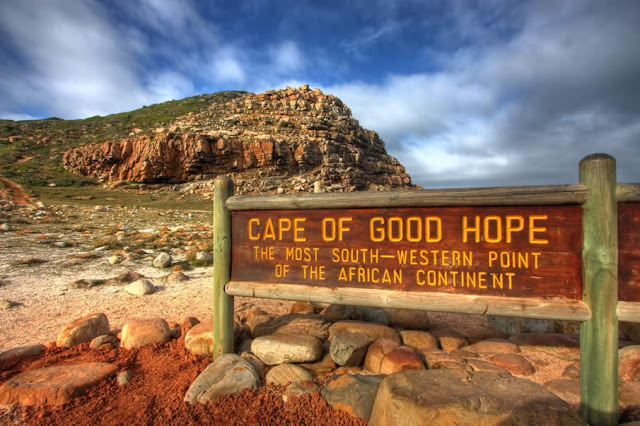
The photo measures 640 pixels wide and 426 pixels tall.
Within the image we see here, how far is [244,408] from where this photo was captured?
2707 millimetres

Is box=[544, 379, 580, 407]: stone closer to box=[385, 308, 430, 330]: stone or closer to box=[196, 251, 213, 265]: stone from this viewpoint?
box=[385, 308, 430, 330]: stone

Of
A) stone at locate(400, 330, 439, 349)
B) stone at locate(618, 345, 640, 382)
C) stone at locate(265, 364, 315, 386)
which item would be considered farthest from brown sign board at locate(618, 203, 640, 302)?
stone at locate(265, 364, 315, 386)

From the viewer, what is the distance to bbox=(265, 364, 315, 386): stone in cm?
311

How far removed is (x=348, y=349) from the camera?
3.39 meters

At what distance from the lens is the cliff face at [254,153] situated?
3931cm

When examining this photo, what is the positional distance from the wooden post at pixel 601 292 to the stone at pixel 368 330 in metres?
1.79

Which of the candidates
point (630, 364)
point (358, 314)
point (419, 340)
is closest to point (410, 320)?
point (419, 340)

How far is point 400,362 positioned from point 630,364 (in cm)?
224

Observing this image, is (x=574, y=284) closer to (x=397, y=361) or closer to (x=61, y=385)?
(x=397, y=361)

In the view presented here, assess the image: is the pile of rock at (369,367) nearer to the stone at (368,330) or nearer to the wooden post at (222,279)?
the stone at (368,330)

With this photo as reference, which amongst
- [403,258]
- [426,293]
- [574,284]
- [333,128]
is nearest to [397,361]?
[426,293]

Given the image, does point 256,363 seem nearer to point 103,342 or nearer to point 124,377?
point 124,377

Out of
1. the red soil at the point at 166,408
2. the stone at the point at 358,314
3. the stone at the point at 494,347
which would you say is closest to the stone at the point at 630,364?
the stone at the point at 494,347

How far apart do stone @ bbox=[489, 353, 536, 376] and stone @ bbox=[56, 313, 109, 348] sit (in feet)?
15.5
